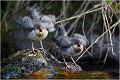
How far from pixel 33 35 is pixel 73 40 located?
68 cm

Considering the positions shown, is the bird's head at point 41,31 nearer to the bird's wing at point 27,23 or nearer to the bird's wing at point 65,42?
the bird's wing at point 27,23

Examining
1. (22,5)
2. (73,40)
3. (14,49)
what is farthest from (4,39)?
(73,40)

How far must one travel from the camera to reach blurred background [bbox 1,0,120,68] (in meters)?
7.77

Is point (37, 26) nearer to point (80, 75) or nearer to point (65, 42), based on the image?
point (65, 42)

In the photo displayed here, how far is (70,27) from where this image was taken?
7.87m

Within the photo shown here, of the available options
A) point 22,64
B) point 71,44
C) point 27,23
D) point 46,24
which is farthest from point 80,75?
point 27,23

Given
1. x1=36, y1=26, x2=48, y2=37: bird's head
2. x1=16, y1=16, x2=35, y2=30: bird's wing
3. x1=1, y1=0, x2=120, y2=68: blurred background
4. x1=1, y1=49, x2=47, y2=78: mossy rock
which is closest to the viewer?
x1=1, y1=49, x2=47, y2=78: mossy rock

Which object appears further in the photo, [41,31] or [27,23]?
[27,23]

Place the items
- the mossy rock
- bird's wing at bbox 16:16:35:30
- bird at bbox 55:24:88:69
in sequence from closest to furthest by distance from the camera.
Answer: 1. the mossy rock
2. bird at bbox 55:24:88:69
3. bird's wing at bbox 16:16:35:30

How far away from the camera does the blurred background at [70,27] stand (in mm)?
7766

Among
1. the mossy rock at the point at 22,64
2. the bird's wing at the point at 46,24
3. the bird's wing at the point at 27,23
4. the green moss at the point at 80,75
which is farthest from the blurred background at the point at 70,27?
the mossy rock at the point at 22,64

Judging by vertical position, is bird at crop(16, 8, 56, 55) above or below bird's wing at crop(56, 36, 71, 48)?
above

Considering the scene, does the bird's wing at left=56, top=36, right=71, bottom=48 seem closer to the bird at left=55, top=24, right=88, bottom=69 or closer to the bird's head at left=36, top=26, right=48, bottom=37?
the bird at left=55, top=24, right=88, bottom=69

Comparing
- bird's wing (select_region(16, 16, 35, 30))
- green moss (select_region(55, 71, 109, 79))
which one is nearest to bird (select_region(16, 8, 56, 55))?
bird's wing (select_region(16, 16, 35, 30))
